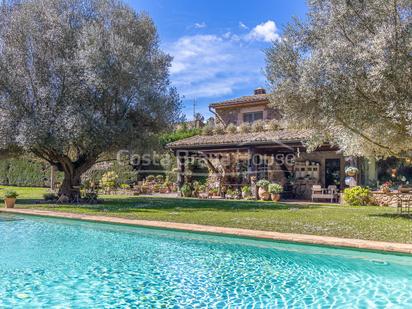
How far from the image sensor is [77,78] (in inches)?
619

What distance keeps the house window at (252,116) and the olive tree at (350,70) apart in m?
12.8

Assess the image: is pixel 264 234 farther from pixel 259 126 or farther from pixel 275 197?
pixel 259 126

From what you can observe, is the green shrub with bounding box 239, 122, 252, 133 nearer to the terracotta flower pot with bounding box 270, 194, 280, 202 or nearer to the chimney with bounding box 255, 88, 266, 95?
the terracotta flower pot with bounding box 270, 194, 280, 202

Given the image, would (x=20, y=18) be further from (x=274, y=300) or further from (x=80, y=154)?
(x=274, y=300)

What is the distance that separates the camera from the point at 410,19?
415 inches

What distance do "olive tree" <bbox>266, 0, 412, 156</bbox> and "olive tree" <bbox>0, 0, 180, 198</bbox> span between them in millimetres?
6258

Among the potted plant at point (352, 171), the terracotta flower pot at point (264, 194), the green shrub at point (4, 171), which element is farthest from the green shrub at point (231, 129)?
the green shrub at point (4, 171)

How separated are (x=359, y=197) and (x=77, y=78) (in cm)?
1261

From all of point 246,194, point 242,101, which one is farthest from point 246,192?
point 242,101

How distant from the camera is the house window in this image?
2563 centimetres

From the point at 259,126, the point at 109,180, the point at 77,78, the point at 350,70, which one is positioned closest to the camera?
the point at 350,70

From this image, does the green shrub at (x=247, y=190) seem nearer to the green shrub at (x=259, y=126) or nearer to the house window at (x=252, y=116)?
the green shrub at (x=259, y=126)

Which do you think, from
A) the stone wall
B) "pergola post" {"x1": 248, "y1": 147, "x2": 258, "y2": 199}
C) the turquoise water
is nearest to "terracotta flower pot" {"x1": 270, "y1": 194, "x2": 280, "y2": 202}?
"pergola post" {"x1": 248, "y1": 147, "x2": 258, "y2": 199}

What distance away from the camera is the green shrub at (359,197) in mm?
17172
